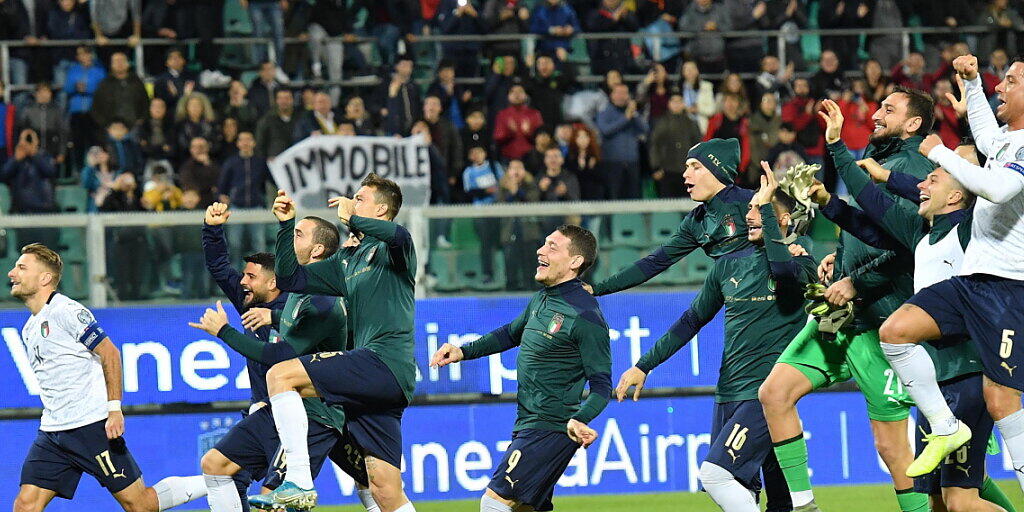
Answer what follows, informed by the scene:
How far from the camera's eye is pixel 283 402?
748 centimetres

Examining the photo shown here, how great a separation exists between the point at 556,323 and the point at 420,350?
4.42 m

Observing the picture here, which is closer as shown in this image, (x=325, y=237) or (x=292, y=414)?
(x=292, y=414)

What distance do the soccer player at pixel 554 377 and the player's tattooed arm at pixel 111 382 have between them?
214cm

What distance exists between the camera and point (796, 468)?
7.64 meters

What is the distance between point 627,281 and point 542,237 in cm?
404

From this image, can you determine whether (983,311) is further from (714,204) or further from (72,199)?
(72,199)

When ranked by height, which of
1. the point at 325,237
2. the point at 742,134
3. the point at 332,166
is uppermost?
the point at 742,134

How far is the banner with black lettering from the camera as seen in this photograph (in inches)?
569

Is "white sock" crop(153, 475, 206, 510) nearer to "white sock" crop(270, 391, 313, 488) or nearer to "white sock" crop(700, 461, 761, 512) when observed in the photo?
"white sock" crop(270, 391, 313, 488)

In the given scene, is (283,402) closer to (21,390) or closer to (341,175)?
(21,390)

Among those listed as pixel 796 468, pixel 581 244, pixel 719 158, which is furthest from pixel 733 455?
pixel 719 158

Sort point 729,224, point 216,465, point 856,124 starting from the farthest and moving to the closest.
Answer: point 856,124 → point 216,465 → point 729,224

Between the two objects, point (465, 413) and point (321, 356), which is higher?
point (321, 356)

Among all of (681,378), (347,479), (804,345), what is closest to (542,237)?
(681,378)
